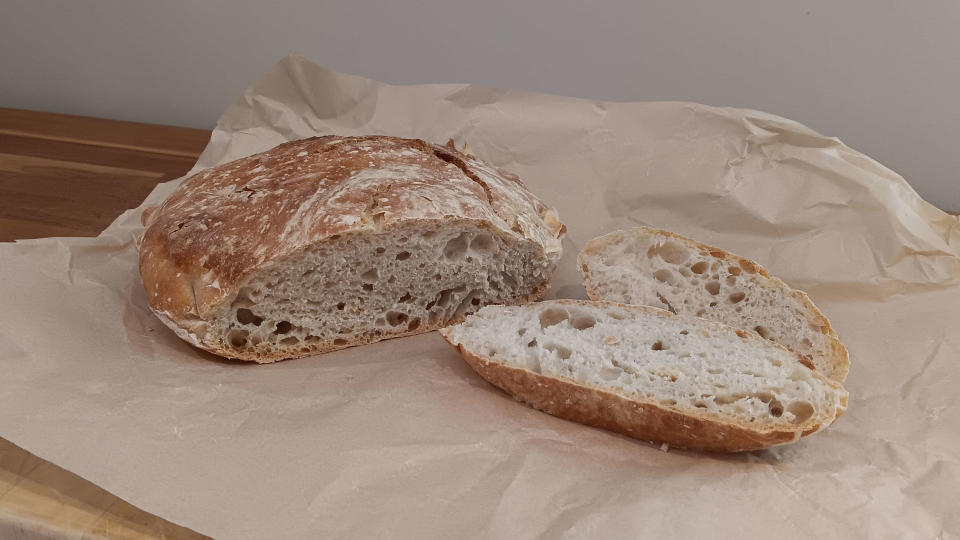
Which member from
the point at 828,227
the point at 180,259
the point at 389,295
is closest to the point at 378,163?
the point at 389,295

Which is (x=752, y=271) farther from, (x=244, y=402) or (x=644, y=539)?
(x=244, y=402)

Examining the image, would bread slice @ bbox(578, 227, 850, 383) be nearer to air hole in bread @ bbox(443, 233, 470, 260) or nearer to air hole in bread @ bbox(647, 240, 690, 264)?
air hole in bread @ bbox(647, 240, 690, 264)

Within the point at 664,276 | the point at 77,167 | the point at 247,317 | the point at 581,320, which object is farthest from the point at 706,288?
the point at 77,167

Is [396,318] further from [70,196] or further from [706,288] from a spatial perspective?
[70,196]

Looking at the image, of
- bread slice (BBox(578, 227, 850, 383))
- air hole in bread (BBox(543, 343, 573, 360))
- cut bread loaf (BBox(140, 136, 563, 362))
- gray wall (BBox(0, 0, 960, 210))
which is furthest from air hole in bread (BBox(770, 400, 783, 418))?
gray wall (BBox(0, 0, 960, 210))

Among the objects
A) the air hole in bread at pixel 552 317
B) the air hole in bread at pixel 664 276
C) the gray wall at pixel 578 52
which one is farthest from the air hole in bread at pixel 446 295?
the gray wall at pixel 578 52

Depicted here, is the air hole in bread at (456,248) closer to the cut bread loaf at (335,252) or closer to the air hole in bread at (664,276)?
the cut bread loaf at (335,252)
